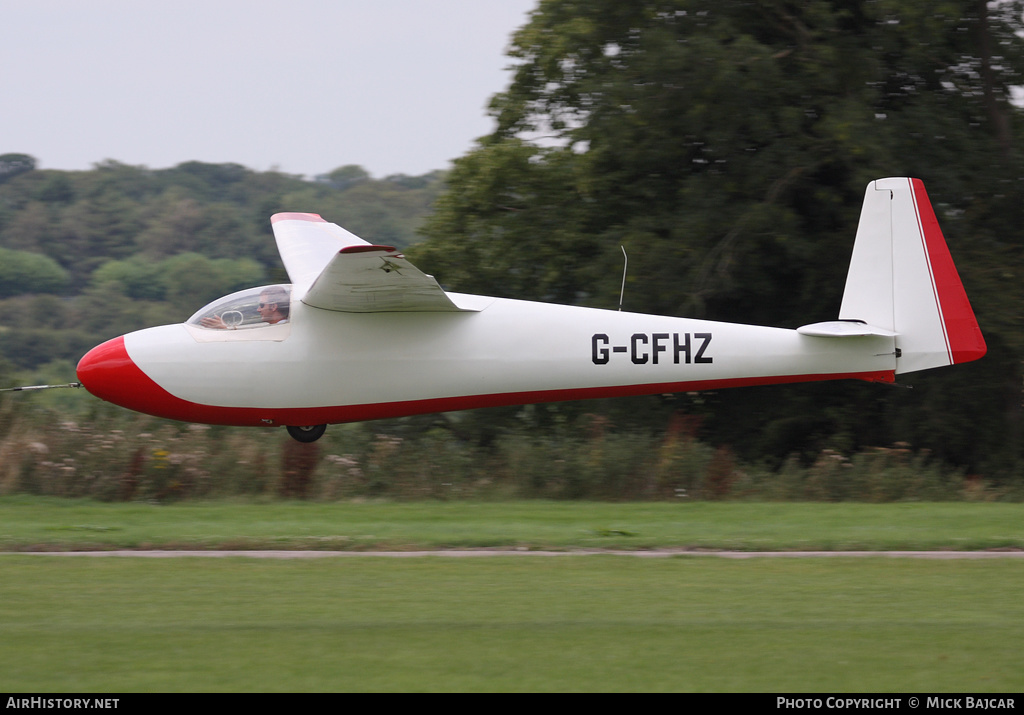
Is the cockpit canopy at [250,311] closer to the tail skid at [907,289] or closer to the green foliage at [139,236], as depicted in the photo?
the tail skid at [907,289]

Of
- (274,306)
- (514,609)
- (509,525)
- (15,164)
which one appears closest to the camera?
(514,609)

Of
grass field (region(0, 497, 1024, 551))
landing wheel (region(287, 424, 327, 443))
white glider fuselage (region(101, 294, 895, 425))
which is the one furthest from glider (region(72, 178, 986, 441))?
grass field (region(0, 497, 1024, 551))

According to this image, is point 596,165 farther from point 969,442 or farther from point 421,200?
point 421,200

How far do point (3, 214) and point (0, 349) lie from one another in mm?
37416

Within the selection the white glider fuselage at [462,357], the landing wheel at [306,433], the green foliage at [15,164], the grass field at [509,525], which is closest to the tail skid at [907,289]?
the white glider fuselage at [462,357]

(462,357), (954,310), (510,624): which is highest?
(954,310)

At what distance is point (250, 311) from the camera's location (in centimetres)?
1242

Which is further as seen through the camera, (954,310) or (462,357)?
(462,357)

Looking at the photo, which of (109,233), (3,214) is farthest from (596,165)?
(3,214)

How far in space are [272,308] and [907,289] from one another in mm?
7624

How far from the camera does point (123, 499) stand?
13203 millimetres

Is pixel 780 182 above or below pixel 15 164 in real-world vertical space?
below

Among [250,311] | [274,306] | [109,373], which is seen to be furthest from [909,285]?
[109,373]

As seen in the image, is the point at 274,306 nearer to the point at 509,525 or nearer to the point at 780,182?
the point at 509,525
